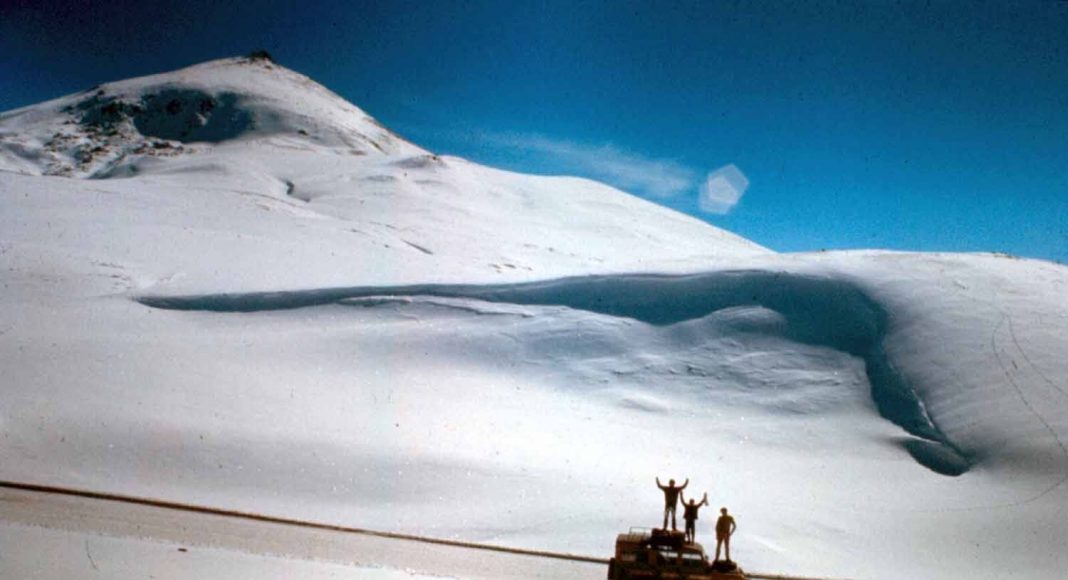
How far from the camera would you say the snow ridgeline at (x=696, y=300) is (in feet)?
48.5

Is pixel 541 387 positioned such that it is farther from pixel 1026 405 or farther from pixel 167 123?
pixel 167 123

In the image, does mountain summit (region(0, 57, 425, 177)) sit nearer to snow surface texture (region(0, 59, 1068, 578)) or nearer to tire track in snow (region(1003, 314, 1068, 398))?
snow surface texture (region(0, 59, 1068, 578))

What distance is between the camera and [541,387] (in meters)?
13.9

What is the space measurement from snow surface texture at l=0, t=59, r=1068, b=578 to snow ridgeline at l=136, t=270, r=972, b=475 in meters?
0.06

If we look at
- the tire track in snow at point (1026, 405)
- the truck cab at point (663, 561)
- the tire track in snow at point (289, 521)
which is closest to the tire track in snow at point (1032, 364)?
the tire track in snow at point (1026, 405)

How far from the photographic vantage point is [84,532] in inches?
270

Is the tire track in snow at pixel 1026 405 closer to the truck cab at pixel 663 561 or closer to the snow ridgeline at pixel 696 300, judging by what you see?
the snow ridgeline at pixel 696 300

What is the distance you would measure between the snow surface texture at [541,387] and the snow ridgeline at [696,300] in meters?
0.06

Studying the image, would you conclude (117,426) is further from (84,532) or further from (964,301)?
(964,301)

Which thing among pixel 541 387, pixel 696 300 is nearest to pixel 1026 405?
pixel 696 300

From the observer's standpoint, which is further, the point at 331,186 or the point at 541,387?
the point at 331,186

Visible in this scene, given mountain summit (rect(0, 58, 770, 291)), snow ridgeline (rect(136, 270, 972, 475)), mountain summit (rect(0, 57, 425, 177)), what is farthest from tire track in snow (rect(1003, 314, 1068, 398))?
mountain summit (rect(0, 57, 425, 177))

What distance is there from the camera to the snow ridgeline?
14797 mm

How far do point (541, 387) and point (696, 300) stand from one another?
181 inches
